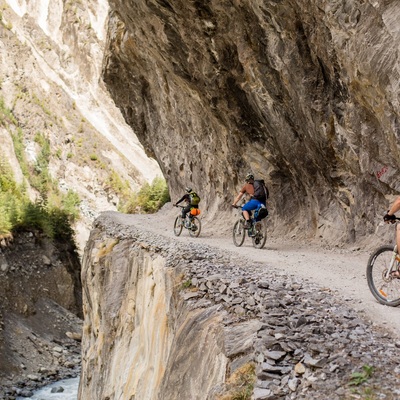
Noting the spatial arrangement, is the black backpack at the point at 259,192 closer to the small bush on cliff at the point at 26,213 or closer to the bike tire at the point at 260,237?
the bike tire at the point at 260,237

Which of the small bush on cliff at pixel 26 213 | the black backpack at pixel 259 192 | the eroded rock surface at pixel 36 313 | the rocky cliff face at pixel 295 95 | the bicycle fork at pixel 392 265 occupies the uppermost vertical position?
the rocky cliff face at pixel 295 95

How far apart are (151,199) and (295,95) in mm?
23537

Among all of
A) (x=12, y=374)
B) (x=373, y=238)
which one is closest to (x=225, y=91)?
(x=373, y=238)

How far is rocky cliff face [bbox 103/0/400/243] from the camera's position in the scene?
9000 mm

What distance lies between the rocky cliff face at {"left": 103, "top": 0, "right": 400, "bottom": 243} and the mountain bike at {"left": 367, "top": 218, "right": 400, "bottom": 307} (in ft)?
9.59

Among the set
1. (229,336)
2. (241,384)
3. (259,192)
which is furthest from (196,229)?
(241,384)

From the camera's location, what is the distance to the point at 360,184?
11539 millimetres

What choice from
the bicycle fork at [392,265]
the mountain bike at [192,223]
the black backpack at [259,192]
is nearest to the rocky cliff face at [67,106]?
the mountain bike at [192,223]

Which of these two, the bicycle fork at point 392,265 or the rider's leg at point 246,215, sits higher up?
the rider's leg at point 246,215

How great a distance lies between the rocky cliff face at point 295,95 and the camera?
29.5 feet

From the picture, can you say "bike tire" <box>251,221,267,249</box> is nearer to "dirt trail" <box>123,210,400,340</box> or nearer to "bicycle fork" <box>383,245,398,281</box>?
"dirt trail" <box>123,210,400,340</box>

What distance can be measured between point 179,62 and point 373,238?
8.67m

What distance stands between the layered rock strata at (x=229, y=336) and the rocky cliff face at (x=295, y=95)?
12.5 feet

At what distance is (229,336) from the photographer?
5.03 metres
